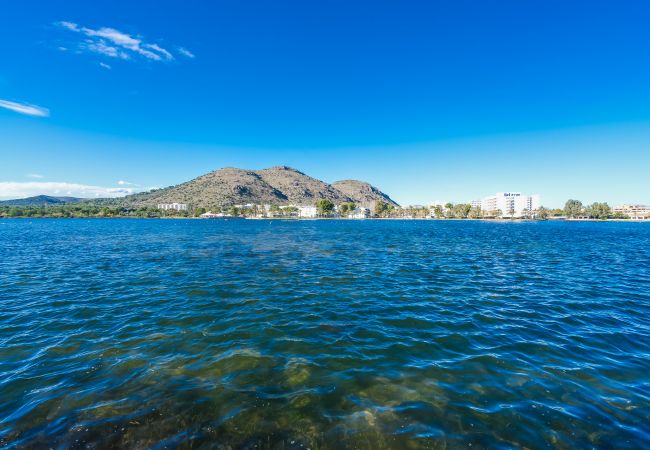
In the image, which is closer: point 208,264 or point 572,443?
point 572,443

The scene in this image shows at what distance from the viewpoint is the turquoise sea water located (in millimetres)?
7691

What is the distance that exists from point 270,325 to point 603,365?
45.3 feet

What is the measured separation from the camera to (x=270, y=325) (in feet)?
50.0

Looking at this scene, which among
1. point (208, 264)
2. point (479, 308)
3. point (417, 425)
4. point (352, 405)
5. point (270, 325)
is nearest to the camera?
point (417, 425)

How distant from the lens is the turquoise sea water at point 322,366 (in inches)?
Result: 303

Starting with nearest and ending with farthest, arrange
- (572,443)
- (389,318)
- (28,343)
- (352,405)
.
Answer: (572,443), (352,405), (28,343), (389,318)

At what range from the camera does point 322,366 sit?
10977mm

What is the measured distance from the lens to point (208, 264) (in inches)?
1309

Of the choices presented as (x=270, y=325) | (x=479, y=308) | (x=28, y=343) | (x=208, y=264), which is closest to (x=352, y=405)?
(x=270, y=325)

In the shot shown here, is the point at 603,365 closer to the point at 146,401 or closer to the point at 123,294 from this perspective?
the point at 146,401

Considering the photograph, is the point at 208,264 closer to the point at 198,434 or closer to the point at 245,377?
the point at 245,377

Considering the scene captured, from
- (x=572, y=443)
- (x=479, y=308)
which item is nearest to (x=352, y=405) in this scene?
(x=572, y=443)

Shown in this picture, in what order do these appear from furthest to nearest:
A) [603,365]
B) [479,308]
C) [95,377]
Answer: [479,308], [603,365], [95,377]

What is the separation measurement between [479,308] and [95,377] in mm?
18779
